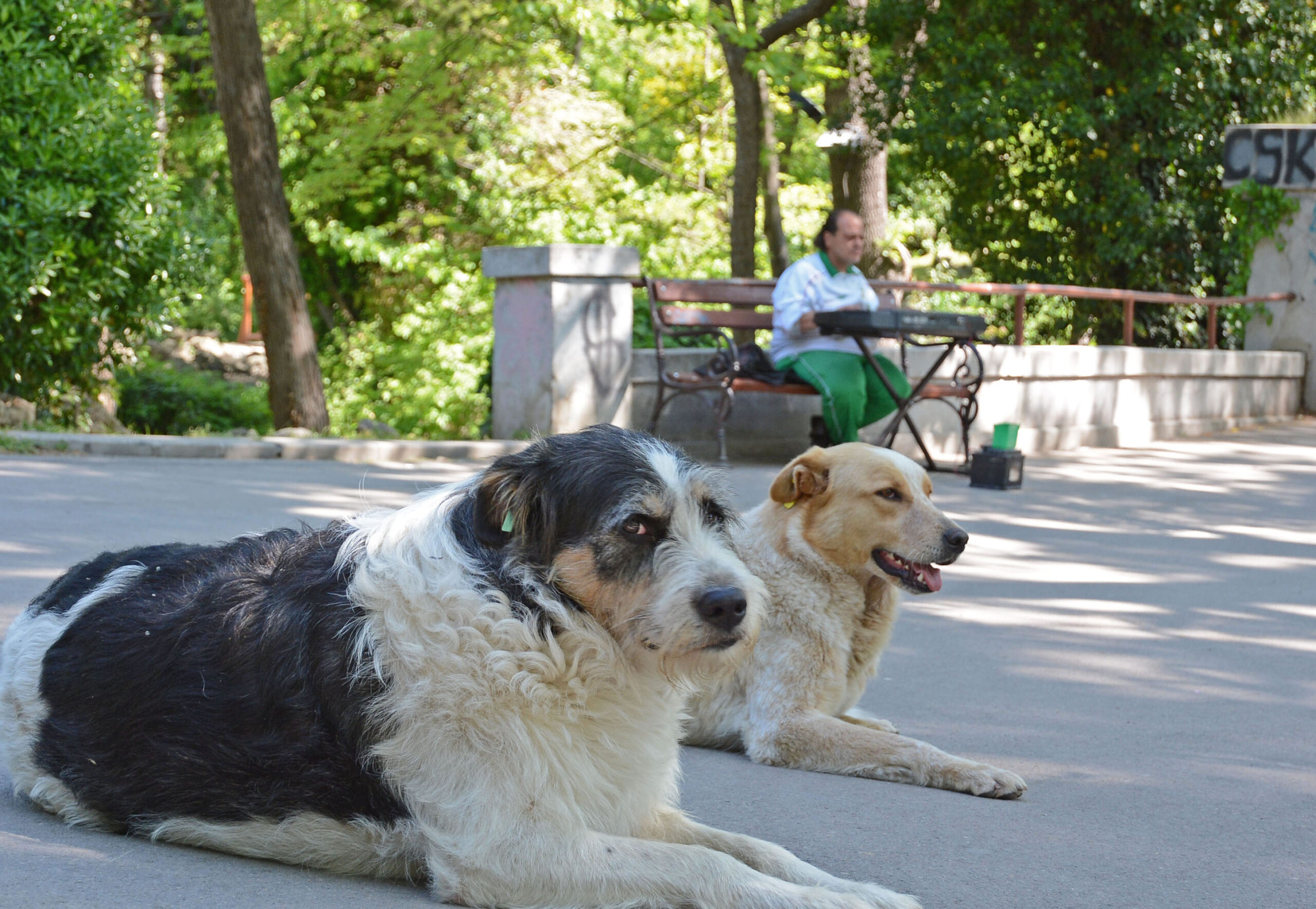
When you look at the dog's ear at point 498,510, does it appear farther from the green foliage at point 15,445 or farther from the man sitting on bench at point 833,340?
the green foliage at point 15,445

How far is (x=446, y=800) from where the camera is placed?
2982 mm

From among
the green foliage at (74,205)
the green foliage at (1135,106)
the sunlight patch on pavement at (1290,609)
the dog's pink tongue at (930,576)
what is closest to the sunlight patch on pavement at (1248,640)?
the sunlight patch on pavement at (1290,609)

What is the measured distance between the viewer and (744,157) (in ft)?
66.0

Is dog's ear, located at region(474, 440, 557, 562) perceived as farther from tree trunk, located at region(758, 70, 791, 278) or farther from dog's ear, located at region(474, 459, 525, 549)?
tree trunk, located at region(758, 70, 791, 278)

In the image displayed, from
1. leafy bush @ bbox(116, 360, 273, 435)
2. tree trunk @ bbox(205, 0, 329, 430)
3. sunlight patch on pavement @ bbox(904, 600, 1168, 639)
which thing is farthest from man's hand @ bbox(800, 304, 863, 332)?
leafy bush @ bbox(116, 360, 273, 435)

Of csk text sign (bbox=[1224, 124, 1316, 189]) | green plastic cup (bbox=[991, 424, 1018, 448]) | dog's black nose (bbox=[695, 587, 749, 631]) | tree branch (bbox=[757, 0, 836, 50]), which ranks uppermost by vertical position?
tree branch (bbox=[757, 0, 836, 50])

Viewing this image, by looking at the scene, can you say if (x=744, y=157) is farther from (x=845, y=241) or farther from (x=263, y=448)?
(x=263, y=448)

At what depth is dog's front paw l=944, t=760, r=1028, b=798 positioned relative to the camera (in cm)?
433

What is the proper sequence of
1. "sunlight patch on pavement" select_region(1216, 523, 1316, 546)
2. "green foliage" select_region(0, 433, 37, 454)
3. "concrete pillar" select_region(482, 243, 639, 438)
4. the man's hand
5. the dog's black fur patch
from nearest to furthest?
1. the dog's black fur patch
2. "sunlight patch on pavement" select_region(1216, 523, 1316, 546)
3. "green foliage" select_region(0, 433, 37, 454)
4. the man's hand
5. "concrete pillar" select_region(482, 243, 639, 438)

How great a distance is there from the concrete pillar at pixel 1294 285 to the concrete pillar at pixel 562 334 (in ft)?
34.9

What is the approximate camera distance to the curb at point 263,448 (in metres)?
10.9

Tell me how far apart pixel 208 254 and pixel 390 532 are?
12.6m

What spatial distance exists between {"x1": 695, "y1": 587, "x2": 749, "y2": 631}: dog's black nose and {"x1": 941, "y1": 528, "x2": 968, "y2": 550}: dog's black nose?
81.7 inches

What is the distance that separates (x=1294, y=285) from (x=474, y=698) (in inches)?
716
